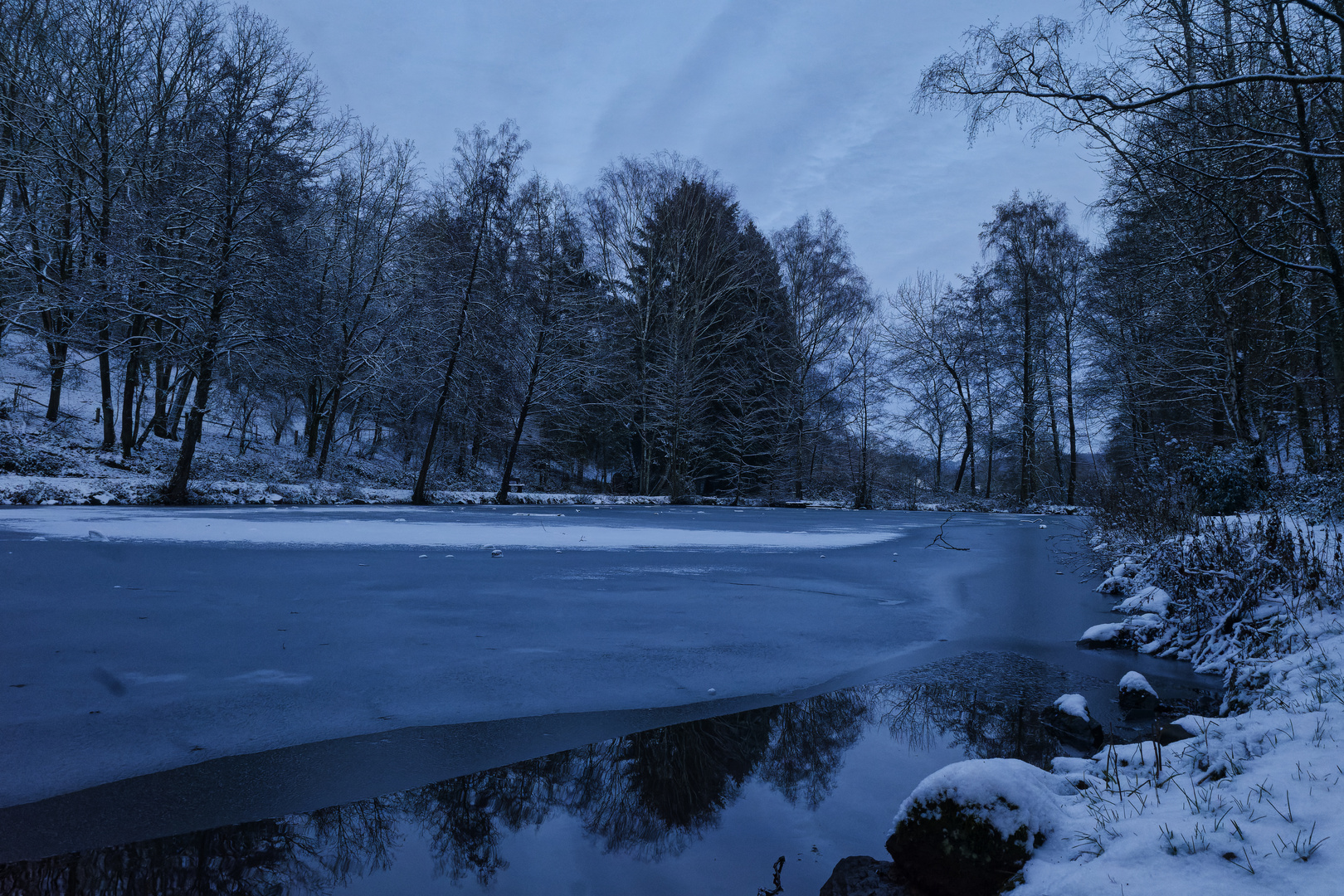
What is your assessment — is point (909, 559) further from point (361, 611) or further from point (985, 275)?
point (985, 275)

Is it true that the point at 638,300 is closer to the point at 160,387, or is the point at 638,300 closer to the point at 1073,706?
the point at 160,387

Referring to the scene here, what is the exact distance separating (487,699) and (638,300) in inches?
1007

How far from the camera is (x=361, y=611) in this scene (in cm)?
537

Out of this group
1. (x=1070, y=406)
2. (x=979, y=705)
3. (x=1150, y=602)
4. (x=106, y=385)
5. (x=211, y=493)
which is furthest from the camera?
(x=1070, y=406)

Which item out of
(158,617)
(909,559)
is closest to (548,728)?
(158,617)

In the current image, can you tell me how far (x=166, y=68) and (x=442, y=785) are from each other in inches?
937

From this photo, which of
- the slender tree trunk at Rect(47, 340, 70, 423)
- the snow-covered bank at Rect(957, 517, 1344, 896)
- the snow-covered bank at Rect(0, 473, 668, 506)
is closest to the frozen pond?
the snow-covered bank at Rect(957, 517, 1344, 896)

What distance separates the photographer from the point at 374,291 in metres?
24.0

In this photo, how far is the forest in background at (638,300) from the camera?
870cm

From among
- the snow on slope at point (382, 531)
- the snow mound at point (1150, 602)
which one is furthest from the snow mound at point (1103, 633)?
the snow on slope at point (382, 531)

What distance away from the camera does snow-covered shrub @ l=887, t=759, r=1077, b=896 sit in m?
2.16

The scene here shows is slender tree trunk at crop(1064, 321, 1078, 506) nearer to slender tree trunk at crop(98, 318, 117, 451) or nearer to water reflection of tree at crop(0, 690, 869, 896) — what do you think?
water reflection of tree at crop(0, 690, 869, 896)

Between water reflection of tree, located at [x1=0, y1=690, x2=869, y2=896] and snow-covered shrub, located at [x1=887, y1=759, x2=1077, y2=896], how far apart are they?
66 cm

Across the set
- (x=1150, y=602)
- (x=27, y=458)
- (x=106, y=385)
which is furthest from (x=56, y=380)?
(x=1150, y=602)
